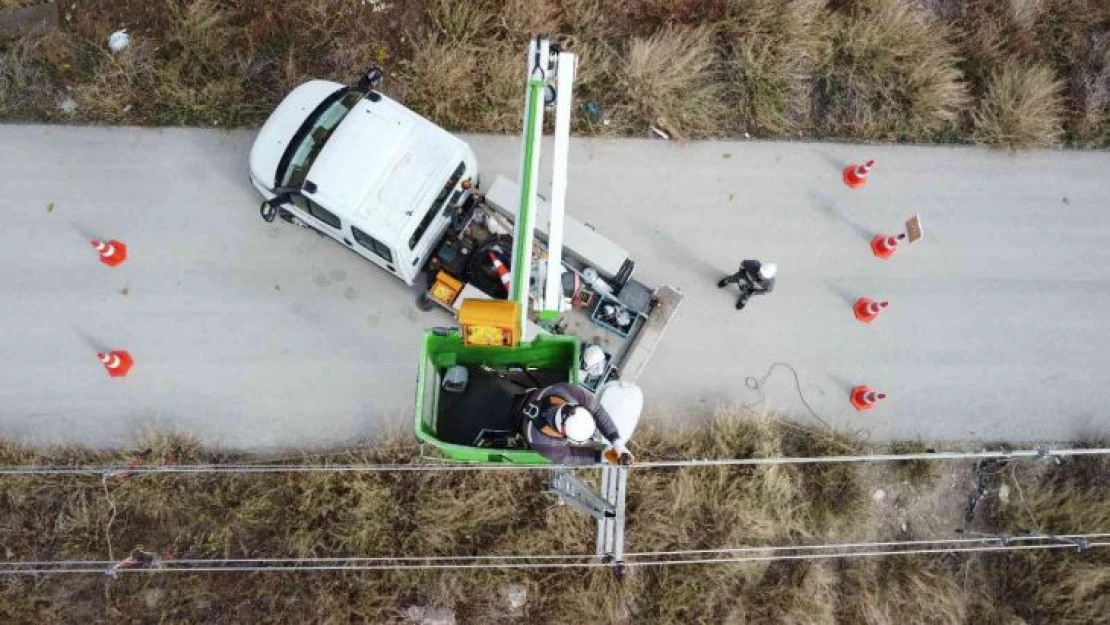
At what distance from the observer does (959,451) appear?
7859 millimetres

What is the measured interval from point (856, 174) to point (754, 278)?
7.15 ft

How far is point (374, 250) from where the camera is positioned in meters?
7.22

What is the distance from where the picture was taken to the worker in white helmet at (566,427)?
5387 millimetres

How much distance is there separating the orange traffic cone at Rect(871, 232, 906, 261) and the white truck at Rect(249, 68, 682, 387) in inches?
106

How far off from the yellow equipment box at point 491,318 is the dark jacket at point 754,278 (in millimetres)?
3155

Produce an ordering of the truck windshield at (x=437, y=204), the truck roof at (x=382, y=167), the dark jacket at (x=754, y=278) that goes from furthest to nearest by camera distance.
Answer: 1. the dark jacket at (x=754, y=278)
2. the truck windshield at (x=437, y=204)
3. the truck roof at (x=382, y=167)

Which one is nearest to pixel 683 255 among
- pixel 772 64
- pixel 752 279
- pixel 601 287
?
pixel 752 279

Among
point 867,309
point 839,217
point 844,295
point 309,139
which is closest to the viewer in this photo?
point 309,139

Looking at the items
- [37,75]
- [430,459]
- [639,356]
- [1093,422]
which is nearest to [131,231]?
[37,75]

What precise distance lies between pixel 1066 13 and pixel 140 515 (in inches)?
522

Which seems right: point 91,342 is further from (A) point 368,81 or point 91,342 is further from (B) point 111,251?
(A) point 368,81

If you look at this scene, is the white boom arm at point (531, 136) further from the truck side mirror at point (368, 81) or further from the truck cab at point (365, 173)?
the truck side mirror at point (368, 81)

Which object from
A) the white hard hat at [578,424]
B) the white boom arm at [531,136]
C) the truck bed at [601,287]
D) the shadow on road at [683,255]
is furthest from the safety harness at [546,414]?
the shadow on road at [683,255]

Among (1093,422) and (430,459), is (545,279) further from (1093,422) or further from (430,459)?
(1093,422)
